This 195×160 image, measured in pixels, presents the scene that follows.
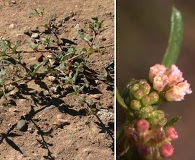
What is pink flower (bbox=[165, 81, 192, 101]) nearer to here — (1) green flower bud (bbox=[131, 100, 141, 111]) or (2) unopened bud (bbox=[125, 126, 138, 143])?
(1) green flower bud (bbox=[131, 100, 141, 111])

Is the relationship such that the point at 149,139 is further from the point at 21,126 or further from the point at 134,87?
the point at 21,126

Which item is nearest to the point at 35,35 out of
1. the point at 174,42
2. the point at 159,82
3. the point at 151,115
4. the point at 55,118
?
the point at 55,118

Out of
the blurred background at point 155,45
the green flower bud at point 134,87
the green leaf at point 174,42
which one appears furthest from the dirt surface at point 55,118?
the green flower bud at point 134,87

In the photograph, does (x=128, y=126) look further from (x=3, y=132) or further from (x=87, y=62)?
(x=87, y=62)

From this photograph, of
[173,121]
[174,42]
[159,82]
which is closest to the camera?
[173,121]

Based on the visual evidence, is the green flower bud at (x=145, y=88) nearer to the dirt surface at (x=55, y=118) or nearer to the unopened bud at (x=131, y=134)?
the unopened bud at (x=131, y=134)
